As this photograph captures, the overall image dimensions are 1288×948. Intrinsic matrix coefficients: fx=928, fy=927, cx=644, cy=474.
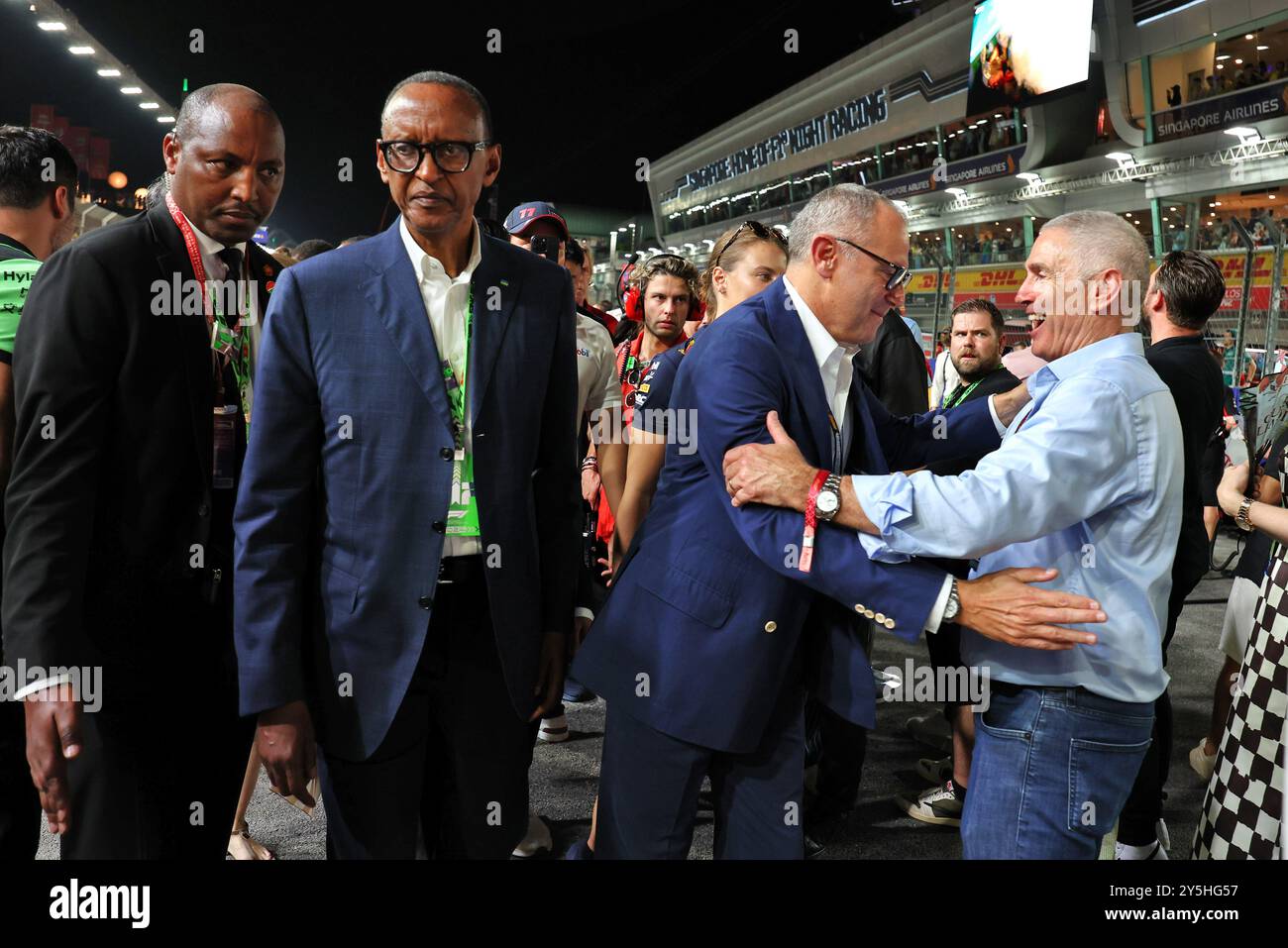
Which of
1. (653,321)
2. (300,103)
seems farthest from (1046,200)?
(653,321)

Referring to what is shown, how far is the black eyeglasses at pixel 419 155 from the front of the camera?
5.78 feet

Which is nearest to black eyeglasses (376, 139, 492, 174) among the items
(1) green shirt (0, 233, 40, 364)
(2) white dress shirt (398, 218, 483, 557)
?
(2) white dress shirt (398, 218, 483, 557)

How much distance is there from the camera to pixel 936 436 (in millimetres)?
2400

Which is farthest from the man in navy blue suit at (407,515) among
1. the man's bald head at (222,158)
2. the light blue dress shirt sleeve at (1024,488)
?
the light blue dress shirt sleeve at (1024,488)

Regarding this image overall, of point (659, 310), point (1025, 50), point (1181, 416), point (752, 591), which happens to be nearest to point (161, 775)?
point (752, 591)

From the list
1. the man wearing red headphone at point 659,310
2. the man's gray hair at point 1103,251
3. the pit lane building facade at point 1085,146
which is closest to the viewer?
the man's gray hair at point 1103,251

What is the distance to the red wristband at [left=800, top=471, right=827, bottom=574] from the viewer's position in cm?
173

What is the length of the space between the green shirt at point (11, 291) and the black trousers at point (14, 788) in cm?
79

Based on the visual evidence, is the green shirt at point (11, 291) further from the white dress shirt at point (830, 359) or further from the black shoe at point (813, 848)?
the black shoe at point (813, 848)

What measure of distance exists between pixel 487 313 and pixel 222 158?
673 mm

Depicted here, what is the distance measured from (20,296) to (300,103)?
13070 millimetres

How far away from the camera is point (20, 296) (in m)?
2.08

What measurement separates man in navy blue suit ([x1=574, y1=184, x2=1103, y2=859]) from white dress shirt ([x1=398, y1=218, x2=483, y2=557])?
0.41 m

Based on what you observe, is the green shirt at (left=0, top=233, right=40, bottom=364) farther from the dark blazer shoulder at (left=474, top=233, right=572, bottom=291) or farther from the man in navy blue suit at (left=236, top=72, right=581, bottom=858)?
the dark blazer shoulder at (left=474, top=233, right=572, bottom=291)
